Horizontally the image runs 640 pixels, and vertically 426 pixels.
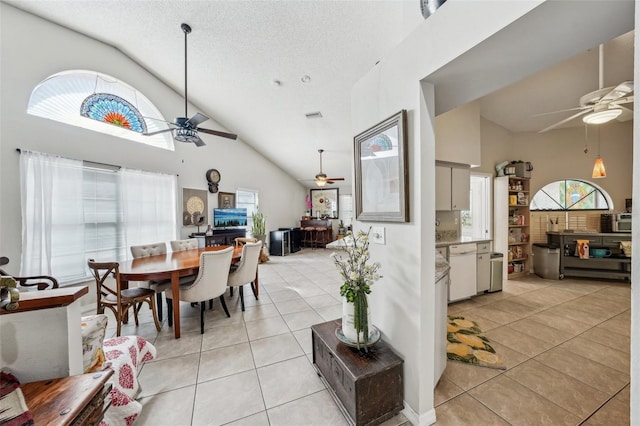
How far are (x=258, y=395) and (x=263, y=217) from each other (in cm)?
545

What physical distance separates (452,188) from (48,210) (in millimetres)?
5277

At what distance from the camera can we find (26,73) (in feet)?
8.69

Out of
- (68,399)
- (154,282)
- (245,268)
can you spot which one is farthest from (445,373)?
(154,282)

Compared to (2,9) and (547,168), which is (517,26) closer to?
(2,9)

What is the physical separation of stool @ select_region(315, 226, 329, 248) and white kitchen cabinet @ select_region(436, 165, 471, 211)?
5485 mm

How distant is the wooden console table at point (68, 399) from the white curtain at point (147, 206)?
3530mm

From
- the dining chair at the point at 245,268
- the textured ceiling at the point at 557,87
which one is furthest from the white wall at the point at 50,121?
the textured ceiling at the point at 557,87

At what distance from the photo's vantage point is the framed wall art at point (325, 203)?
9242 millimetres

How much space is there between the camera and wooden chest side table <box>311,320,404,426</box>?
1.34m

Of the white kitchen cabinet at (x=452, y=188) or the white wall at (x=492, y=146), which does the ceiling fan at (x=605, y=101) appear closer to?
the white kitchen cabinet at (x=452, y=188)

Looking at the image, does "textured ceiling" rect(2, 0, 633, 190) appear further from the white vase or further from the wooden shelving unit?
the white vase

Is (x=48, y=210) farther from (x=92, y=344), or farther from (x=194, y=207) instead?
(x=92, y=344)

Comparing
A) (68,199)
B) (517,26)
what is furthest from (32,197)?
(517,26)

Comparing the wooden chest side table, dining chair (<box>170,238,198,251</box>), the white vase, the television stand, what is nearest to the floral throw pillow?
the wooden chest side table
